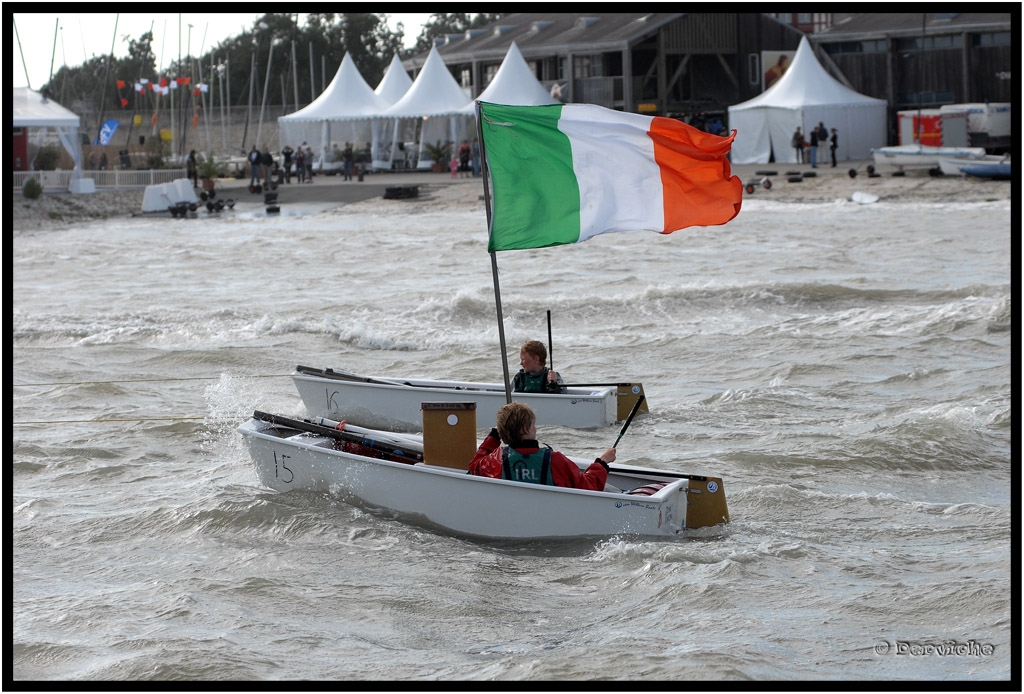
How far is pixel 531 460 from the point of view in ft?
27.3

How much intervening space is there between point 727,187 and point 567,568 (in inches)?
119

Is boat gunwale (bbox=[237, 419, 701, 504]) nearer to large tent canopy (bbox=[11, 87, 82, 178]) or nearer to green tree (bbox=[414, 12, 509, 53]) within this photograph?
large tent canopy (bbox=[11, 87, 82, 178])

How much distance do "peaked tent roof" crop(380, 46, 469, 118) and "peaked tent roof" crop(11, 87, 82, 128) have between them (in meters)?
11.6

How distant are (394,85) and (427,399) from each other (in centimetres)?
3867

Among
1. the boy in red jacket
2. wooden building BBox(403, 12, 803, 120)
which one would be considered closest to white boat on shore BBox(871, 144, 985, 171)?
wooden building BBox(403, 12, 803, 120)

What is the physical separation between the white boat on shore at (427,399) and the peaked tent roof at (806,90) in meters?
31.0

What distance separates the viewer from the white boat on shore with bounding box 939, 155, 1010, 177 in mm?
35906

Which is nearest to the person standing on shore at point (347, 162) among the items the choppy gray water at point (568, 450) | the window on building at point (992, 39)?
the choppy gray water at point (568, 450)

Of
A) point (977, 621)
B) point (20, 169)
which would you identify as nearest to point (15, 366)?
point (977, 621)

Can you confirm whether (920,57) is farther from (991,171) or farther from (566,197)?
(566,197)

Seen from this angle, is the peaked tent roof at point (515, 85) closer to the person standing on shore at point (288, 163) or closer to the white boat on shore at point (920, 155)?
the person standing on shore at point (288, 163)

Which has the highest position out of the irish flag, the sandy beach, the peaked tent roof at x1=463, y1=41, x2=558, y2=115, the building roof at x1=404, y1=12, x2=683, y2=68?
the building roof at x1=404, y1=12, x2=683, y2=68

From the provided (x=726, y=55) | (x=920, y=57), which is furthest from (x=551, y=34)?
(x=920, y=57)

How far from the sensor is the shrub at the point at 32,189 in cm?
3722
